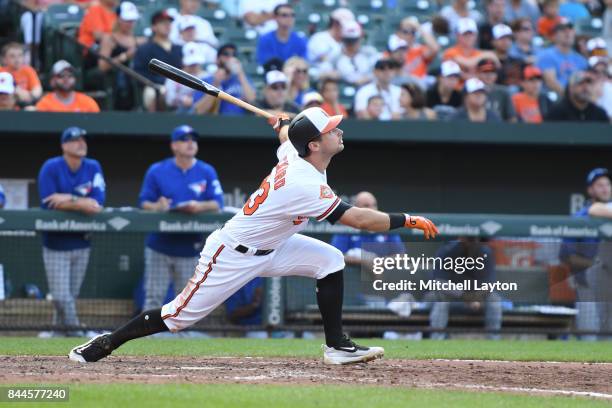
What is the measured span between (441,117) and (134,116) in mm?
3171

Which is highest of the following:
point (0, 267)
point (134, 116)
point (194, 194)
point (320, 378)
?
point (134, 116)

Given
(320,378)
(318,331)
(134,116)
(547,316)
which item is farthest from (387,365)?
(134,116)

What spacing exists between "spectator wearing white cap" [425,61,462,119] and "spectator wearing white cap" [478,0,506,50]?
1310 mm

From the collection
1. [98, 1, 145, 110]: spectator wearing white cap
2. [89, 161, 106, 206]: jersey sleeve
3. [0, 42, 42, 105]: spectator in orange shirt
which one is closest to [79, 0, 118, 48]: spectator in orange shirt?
[98, 1, 145, 110]: spectator wearing white cap

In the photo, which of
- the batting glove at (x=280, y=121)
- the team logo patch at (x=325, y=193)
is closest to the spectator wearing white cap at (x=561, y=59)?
the batting glove at (x=280, y=121)

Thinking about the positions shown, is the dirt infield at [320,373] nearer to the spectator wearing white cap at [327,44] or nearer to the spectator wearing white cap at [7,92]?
the spectator wearing white cap at [7,92]

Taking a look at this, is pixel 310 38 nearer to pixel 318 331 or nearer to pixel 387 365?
pixel 318 331

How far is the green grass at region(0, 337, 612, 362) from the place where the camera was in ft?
26.0

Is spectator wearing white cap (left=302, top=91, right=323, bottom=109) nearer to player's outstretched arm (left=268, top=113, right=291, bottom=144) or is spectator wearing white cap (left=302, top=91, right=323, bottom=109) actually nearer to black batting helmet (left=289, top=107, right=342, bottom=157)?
player's outstretched arm (left=268, top=113, right=291, bottom=144)

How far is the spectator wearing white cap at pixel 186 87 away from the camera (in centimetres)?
1142

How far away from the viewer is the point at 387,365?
7133mm

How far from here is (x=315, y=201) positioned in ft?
21.1

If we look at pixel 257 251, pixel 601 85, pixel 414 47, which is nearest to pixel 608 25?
pixel 601 85

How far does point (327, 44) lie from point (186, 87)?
6.27ft
